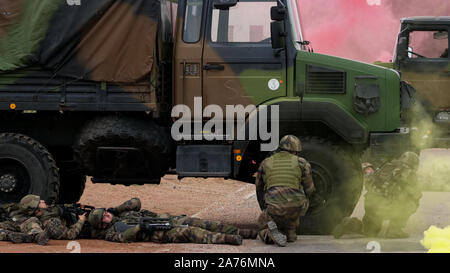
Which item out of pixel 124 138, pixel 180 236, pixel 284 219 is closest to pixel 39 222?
pixel 124 138

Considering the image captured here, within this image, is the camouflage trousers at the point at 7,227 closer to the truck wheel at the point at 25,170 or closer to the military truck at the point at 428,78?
the truck wheel at the point at 25,170

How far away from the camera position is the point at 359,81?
11492 millimetres

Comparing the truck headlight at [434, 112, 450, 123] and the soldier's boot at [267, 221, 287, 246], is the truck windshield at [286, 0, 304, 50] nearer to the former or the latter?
the soldier's boot at [267, 221, 287, 246]

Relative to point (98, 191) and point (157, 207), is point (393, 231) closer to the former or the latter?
point (157, 207)

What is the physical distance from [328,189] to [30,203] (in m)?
3.77

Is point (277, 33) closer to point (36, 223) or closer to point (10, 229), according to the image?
point (36, 223)

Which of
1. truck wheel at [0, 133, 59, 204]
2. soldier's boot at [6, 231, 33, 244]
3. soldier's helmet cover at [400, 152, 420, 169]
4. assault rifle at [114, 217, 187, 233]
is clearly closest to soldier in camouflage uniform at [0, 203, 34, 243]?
soldier's boot at [6, 231, 33, 244]

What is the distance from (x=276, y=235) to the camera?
10.6 metres

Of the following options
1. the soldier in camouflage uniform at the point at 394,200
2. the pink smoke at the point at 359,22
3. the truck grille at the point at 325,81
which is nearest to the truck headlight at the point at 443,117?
the soldier in camouflage uniform at the point at 394,200

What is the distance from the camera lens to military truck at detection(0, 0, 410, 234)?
11.4 metres

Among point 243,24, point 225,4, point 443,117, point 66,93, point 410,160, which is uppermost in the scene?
point 225,4

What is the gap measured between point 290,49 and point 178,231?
280cm

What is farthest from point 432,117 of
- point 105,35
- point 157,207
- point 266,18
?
point 105,35

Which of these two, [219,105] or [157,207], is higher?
[219,105]
